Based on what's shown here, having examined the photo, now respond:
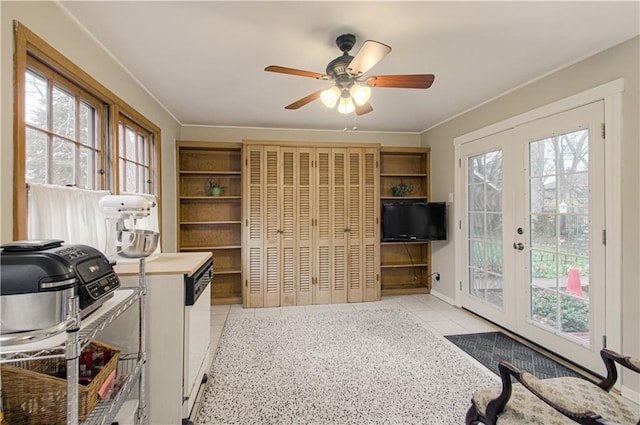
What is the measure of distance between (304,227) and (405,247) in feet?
5.76

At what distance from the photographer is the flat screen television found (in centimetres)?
422

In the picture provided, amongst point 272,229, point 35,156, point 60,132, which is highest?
point 60,132

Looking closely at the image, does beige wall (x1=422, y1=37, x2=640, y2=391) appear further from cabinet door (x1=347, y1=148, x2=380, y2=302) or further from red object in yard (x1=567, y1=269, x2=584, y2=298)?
cabinet door (x1=347, y1=148, x2=380, y2=302)

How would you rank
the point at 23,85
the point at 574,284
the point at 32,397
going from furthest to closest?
the point at 574,284 → the point at 23,85 → the point at 32,397

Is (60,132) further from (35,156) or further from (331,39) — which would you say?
(331,39)

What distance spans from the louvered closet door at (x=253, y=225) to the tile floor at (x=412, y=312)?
22 centimetres

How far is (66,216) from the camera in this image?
175 centimetres

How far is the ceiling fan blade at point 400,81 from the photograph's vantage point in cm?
196

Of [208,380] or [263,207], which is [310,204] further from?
[208,380]

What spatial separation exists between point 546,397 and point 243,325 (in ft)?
9.56

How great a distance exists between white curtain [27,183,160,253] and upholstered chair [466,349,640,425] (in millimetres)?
2233

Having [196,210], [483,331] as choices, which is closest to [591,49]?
[483,331]

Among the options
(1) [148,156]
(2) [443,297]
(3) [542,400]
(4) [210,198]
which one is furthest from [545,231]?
(1) [148,156]

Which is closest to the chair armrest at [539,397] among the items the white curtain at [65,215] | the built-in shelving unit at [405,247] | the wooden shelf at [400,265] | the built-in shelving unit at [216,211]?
the white curtain at [65,215]
